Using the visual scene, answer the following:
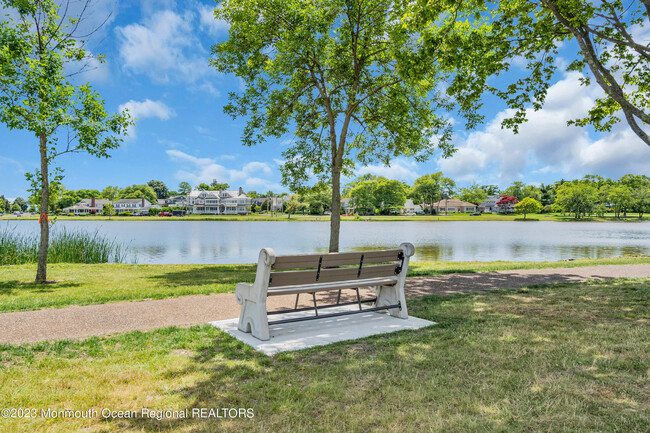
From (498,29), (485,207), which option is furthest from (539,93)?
(485,207)

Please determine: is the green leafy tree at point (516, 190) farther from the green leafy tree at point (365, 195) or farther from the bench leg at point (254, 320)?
the bench leg at point (254, 320)

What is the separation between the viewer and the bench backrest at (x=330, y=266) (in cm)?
509

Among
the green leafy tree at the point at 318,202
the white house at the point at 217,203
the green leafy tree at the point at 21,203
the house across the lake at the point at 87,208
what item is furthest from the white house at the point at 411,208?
the green leafy tree at the point at 21,203

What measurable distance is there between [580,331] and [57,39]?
13697 mm

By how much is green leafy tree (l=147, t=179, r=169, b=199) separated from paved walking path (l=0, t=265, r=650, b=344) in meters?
169

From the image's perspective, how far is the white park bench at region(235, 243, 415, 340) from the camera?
5078 millimetres

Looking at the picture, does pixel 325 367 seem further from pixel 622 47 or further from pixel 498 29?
pixel 622 47

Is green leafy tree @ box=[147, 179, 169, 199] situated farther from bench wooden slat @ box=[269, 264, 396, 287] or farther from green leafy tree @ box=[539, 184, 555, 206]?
bench wooden slat @ box=[269, 264, 396, 287]

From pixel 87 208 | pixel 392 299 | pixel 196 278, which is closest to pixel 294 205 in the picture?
pixel 87 208

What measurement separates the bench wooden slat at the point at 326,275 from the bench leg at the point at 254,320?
0.37m

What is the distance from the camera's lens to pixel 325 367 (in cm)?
413

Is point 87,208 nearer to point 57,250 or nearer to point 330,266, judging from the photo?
point 57,250

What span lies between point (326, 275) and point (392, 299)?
4.86 feet

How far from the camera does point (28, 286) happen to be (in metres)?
10.4
